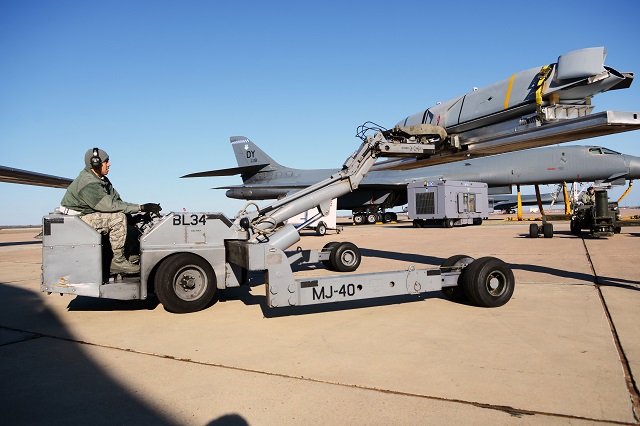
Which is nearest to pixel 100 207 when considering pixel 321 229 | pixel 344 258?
pixel 344 258

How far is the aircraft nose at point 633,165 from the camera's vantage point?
26.5 m

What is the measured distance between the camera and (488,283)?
5.35m

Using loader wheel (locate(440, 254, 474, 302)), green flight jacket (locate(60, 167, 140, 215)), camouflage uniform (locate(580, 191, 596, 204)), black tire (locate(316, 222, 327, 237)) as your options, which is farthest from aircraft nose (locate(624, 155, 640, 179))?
green flight jacket (locate(60, 167, 140, 215))

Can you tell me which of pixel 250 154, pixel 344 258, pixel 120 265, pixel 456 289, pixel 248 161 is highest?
pixel 250 154

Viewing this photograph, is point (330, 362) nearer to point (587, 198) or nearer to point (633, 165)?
point (587, 198)

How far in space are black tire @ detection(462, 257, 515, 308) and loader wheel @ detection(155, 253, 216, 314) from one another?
3.26 m

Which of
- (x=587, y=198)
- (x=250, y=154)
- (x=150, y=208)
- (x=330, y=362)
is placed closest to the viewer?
(x=330, y=362)

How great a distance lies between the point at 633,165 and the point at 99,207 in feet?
102

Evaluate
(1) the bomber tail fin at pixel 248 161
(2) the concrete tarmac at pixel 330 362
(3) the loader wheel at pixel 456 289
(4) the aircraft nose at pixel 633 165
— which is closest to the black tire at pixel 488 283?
(2) the concrete tarmac at pixel 330 362

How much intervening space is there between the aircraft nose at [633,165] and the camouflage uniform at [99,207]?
30.6m

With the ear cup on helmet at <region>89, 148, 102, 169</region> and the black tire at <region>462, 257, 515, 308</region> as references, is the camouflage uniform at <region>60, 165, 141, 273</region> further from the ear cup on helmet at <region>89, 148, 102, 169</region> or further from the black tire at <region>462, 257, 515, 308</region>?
the black tire at <region>462, 257, 515, 308</region>

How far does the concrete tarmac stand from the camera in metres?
2.62

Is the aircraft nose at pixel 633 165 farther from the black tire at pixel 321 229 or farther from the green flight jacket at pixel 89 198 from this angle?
the green flight jacket at pixel 89 198

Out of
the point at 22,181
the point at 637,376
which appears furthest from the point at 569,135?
the point at 22,181
